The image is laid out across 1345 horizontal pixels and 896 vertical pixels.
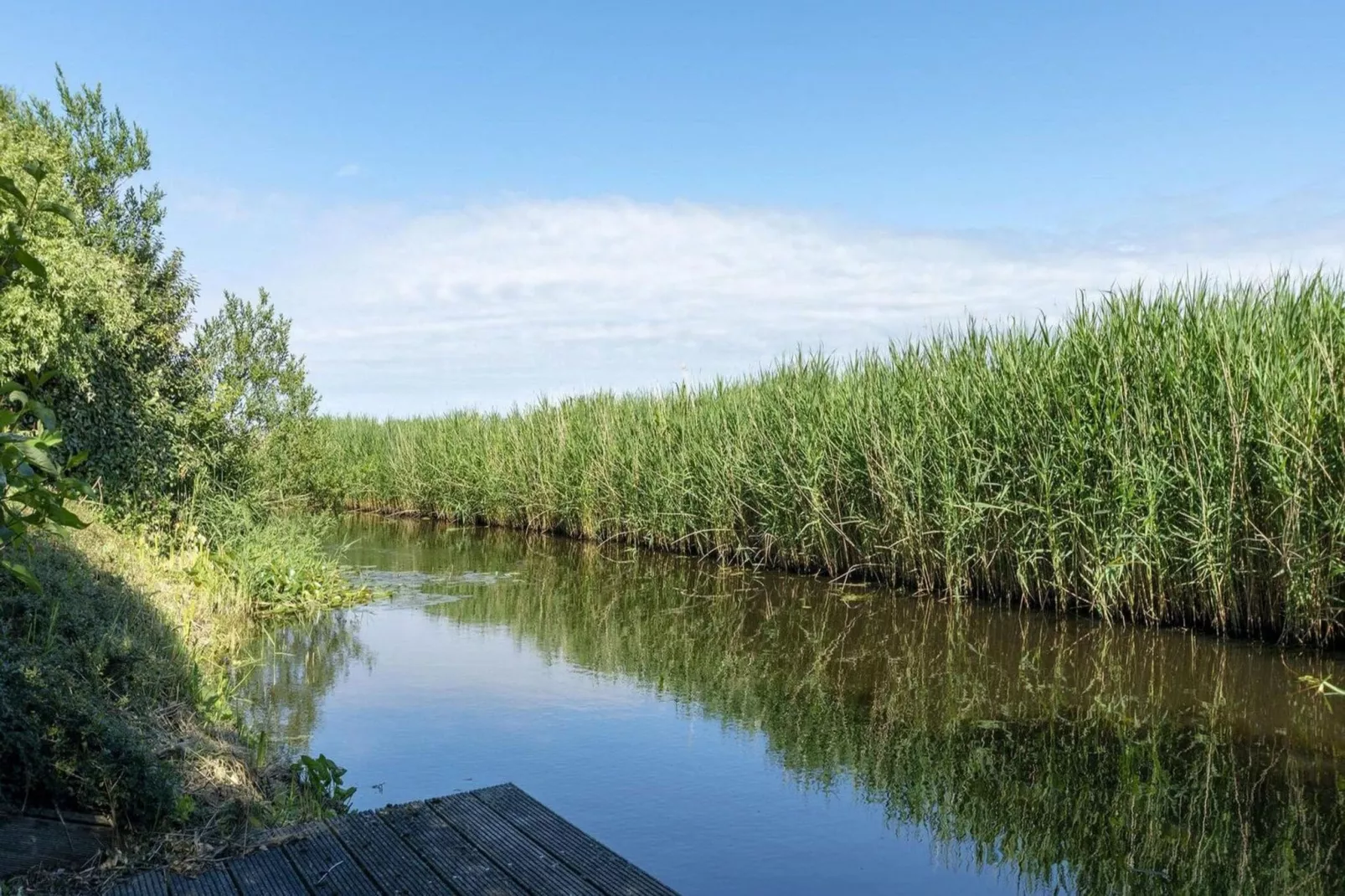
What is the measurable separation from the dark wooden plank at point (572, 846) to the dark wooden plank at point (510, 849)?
1.6 inches

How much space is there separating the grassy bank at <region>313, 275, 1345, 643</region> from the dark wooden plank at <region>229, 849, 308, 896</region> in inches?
305

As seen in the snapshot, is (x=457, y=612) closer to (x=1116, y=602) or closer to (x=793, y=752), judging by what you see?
(x=793, y=752)

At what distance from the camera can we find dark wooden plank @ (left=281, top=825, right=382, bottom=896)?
11.4ft

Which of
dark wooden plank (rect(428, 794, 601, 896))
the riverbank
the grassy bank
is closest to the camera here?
dark wooden plank (rect(428, 794, 601, 896))

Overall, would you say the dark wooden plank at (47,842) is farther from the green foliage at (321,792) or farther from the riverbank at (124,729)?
the green foliage at (321,792)

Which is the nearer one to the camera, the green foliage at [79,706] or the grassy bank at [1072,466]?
the green foliage at [79,706]

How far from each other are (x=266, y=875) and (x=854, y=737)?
3860 mm

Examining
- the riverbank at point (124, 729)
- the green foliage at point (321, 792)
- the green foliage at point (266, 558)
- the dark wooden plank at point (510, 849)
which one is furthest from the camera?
the green foliage at point (266, 558)

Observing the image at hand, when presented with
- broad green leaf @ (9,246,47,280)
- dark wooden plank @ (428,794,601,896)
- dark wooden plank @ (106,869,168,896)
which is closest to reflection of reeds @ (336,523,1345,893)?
dark wooden plank @ (428,794,601,896)

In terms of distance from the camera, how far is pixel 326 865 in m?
3.66

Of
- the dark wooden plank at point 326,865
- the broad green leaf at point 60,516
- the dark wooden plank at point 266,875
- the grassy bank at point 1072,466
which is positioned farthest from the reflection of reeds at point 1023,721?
the broad green leaf at point 60,516

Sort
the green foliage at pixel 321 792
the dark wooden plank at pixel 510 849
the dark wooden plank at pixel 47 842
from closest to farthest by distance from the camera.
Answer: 1. the dark wooden plank at pixel 510 849
2. the dark wooden plank at pixel 47 842
3. the green foliage at pixel 321 792

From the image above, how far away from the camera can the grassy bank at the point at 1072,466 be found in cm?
812

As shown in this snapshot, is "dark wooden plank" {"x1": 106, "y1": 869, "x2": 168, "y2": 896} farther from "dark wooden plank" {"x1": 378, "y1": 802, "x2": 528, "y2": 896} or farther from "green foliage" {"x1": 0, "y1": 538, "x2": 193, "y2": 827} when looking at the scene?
"dark wooden plank" {"x1": 378, "y1": 802, "x2": 528, "y2": 896}
